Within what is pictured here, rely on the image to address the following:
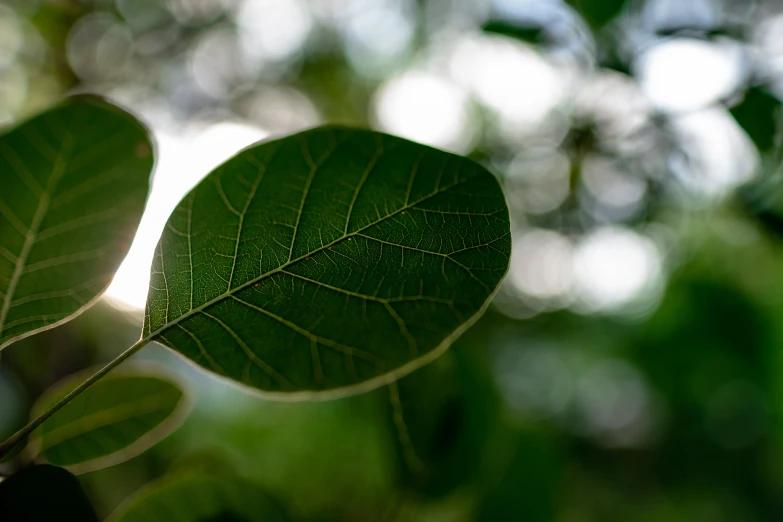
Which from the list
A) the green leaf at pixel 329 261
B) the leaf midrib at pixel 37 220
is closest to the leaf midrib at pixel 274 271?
the green leaf at pixel 329 261

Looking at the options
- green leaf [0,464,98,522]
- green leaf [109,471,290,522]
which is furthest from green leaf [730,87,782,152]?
green leaf [0,464,98,522]

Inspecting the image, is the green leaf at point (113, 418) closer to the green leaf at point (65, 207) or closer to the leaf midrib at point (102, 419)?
the leaf midrib at point (102, 419)

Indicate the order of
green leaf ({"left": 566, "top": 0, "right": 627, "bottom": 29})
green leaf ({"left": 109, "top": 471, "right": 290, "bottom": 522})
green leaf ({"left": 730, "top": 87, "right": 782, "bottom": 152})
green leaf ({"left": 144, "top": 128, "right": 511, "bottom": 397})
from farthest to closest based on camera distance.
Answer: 1. green leaf ({"left": 566, "top": 0, "right": 627, "bottom": 29})
2. green leaf ({"left": 730, "top": 87, "right": 782, "bottom": 152})
3. green leaf ({"left": 109, "top": 471, "right": 290, "bottom": 522})
4. green leaf ({"left": 144, "top": 128, "right": 511, "bottom": 397})

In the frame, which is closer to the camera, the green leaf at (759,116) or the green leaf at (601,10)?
the green leaf at (759,116)

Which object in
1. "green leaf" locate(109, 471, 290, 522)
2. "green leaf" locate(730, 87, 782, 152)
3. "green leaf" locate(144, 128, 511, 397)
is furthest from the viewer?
"green leaf" locate(730, 87, 782, 152)

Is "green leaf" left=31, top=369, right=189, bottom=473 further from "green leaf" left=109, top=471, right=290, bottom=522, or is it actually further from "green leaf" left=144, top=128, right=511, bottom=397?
"green leaf" left=144, top=128, right=511, bottom=397

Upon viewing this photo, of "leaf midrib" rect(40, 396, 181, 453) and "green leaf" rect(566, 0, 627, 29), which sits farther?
"green leaf" rect(566, 0, 627, 29)
